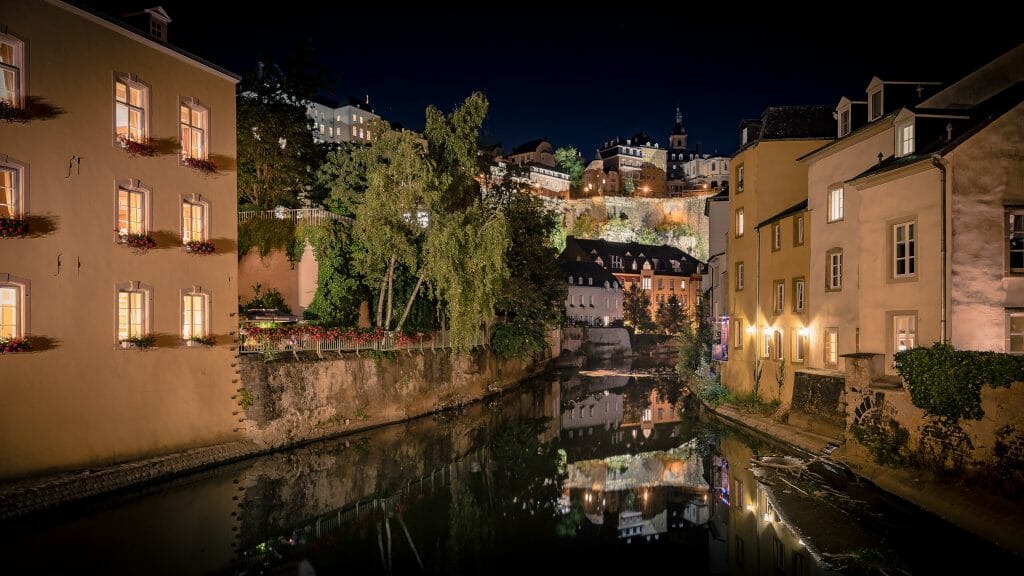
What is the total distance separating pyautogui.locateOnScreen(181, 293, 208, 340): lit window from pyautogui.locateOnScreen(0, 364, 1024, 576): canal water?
12.5ft

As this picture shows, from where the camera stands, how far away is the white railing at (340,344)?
21781mm

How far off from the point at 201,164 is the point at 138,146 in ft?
7.59

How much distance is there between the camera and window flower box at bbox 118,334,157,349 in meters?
17.0

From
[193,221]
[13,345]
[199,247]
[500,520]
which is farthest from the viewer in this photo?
[193,221]

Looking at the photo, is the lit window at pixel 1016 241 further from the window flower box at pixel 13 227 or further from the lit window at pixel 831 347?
the window flower box at pixel 13 227

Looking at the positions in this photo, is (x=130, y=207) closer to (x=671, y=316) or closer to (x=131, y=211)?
(x=131, y=211)

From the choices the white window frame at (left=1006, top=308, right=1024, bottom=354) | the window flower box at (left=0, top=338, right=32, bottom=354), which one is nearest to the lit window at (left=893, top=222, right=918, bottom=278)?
the white window frame at (left=1006, top=308, right=1024, bottom=354)

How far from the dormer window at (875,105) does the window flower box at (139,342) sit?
21.7m

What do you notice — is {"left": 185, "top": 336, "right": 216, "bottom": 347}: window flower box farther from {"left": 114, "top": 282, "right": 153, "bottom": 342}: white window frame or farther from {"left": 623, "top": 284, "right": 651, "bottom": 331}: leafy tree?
{"left": 623, "top": 284, "right": 651, "bottom": 331}: leafy tree

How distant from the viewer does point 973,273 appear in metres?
16.7

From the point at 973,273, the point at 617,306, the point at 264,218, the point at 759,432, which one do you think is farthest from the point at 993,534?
A: the point at 617,306

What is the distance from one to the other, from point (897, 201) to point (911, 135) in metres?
2.20

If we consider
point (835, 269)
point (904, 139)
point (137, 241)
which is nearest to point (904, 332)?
point (835, 269)

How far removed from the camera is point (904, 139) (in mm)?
19578
